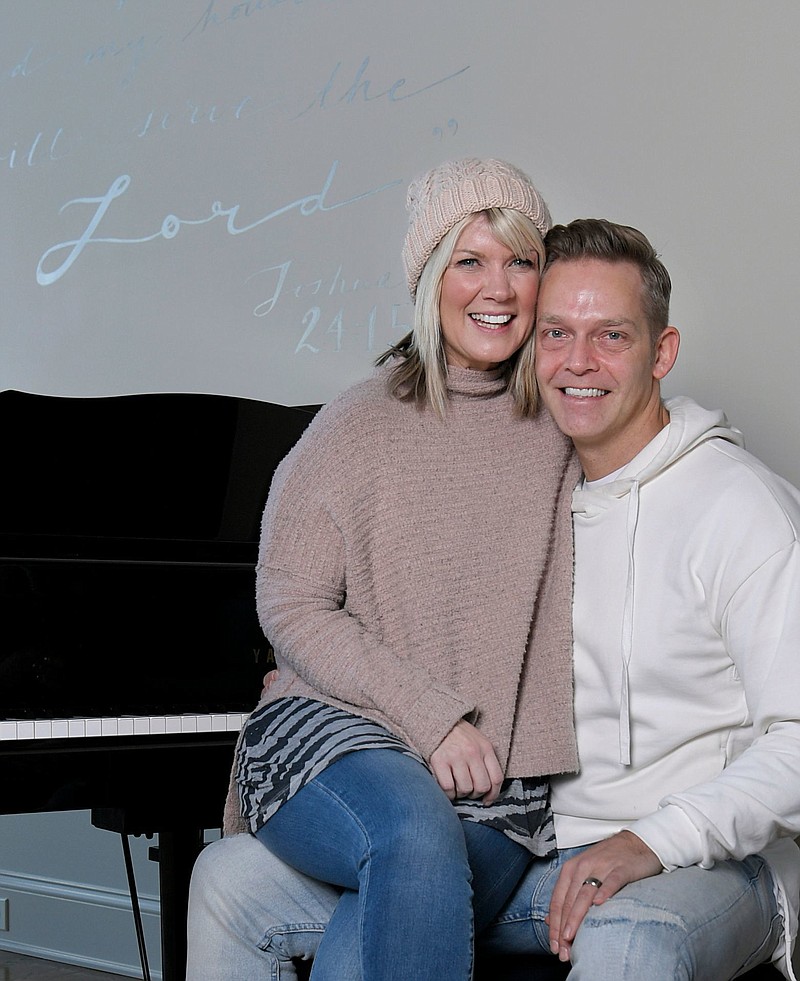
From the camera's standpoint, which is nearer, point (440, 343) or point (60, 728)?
point (440, 343)

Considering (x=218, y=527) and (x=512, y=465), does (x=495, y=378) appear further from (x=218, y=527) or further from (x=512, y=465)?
(x=218, y=527)

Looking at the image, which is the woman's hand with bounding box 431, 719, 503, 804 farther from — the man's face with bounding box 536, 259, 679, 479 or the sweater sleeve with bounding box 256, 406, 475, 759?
the man's face with bounding box 536, 259, 679, 479

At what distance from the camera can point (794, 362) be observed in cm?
244

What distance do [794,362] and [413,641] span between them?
1.21 meters

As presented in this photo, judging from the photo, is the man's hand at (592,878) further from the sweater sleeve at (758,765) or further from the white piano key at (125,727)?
the white piano key at (125,727)

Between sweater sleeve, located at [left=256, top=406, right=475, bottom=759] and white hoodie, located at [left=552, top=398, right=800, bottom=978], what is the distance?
206 millimetres

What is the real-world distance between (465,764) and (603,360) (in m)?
0.56

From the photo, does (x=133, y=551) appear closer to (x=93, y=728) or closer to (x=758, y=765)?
(x=93, y=728)

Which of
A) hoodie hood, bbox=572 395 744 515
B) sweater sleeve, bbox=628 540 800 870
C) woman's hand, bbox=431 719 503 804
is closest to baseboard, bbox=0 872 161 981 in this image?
woman's hand, bbox=431 719 503 804

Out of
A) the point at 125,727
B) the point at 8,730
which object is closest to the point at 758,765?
the point at 125,727

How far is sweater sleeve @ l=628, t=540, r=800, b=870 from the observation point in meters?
1.35

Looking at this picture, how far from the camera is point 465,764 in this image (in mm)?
1516

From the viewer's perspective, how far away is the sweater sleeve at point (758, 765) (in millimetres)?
1352

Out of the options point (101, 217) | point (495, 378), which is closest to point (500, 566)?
point (495, 378)
